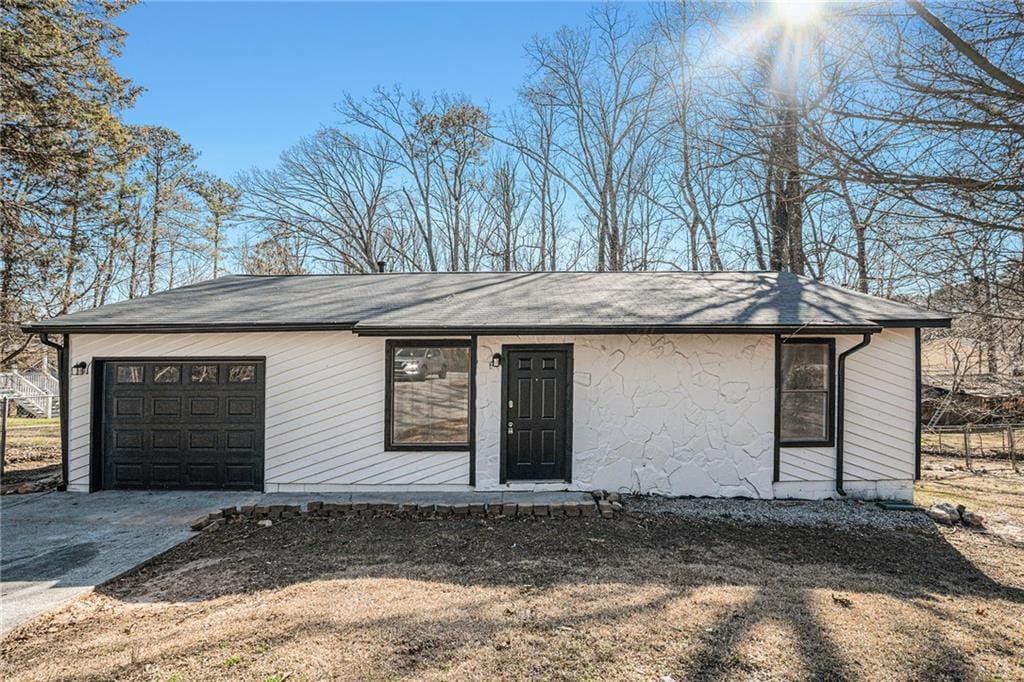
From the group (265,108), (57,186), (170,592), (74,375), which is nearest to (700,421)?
(170,592)

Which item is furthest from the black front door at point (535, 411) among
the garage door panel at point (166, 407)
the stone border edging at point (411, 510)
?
the garage door panel at point (166, 407)

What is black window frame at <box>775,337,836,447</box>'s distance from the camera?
7.21 metres

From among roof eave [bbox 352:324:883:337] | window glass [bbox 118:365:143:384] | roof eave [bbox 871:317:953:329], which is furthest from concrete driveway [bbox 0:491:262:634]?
roof eave [bbox 871:317:953:329]

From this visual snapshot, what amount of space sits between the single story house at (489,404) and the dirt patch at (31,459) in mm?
999

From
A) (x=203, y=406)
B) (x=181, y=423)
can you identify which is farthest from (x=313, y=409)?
(x=181, y=423)

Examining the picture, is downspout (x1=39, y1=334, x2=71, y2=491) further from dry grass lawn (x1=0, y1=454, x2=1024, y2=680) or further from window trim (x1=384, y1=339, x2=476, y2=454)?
window trim (x1=384, y1=339, x2=476, y2=454)

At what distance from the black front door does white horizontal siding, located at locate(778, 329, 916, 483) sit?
3318mm

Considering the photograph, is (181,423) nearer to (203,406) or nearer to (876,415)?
(203,406)

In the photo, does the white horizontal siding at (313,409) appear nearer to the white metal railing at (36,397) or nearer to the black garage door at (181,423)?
the black garage door at (181,423)

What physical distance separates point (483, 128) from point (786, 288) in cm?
1597

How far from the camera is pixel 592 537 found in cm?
554

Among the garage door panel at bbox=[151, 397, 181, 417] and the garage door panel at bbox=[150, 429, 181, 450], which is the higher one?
the garage door panel at bbox=[151, 397, 181, 417]

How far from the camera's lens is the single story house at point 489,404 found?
721cm

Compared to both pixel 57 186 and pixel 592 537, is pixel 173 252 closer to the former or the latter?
pixel 57 186
